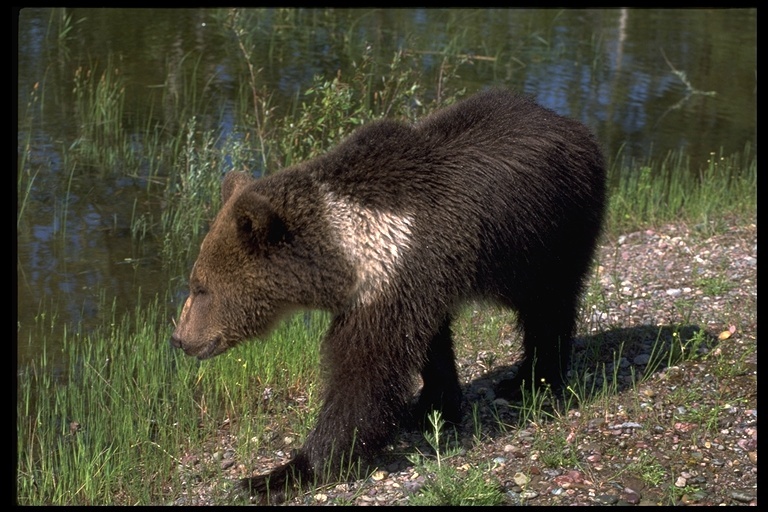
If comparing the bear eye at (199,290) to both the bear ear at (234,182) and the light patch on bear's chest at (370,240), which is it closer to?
the bear ear at (234,182)

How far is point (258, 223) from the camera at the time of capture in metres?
5.52

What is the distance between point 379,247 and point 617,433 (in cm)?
185

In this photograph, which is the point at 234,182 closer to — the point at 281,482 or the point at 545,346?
the point at 281,482

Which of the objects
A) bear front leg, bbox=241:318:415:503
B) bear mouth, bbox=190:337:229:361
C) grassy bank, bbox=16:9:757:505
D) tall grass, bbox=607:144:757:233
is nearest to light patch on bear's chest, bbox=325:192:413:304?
bear front leg, bbox=241:318:415:503

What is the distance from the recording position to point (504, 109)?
604 centimetres

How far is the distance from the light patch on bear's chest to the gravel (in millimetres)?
1024

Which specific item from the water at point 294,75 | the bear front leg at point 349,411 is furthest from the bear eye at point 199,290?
the water at point 294,75

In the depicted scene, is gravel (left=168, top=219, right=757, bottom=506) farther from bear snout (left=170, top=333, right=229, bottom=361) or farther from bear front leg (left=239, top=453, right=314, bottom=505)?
bear snout (left=170, top=333, right=229, bottom=361)

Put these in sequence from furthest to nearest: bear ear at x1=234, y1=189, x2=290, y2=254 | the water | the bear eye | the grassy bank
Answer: the water, the grassy bank, the bear eye, bear ear at x1=234, y1=189, x2=290, y2=254

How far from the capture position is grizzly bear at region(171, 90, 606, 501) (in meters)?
5.53

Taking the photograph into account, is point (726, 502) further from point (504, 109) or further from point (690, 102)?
point (690, 102)

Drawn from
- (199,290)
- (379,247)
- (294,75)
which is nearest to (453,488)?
(379,247)

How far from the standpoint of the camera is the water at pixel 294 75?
981cm

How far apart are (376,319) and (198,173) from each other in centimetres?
492
